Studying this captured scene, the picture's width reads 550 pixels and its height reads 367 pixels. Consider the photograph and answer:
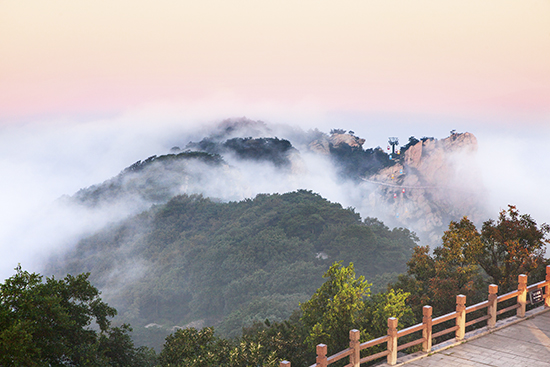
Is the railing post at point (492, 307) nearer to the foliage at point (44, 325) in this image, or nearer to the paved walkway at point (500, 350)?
the paved walkway at point (500, 350)

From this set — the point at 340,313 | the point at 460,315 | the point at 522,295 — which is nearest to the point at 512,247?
the point at 522,295

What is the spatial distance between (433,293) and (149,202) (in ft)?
264

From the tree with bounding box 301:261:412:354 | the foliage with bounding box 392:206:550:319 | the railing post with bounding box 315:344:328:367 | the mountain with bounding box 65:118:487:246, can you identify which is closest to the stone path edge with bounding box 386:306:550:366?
the railing post with bounding box 315:344:328:367

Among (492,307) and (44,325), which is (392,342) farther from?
(44,325)

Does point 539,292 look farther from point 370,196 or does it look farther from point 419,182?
point 370,196

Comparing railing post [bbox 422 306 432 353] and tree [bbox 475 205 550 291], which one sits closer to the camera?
railing post [bbox 422 306 432 353]

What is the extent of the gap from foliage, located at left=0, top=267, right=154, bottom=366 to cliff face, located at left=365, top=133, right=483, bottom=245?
7707 centimetres

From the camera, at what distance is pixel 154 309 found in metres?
57.0

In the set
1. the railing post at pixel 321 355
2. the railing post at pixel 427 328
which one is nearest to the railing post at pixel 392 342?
the railing post at pixel 427 328

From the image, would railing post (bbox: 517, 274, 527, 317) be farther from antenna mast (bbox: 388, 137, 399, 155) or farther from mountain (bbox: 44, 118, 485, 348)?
antenna mast (bbox: 388, 137, 399, 155)

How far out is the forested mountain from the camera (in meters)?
51.1

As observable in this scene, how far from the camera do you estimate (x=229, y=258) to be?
192ft

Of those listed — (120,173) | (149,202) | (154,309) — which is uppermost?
(120,173)

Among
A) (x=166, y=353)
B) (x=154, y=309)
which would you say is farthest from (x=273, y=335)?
(x=154, y=309)
